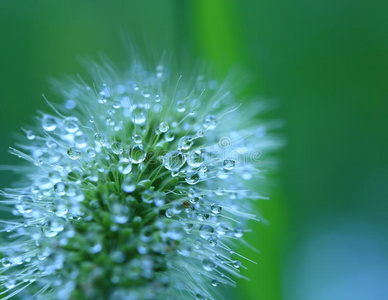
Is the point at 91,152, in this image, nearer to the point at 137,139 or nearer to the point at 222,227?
the point at 137,139

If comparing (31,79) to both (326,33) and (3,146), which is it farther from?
(326,33)

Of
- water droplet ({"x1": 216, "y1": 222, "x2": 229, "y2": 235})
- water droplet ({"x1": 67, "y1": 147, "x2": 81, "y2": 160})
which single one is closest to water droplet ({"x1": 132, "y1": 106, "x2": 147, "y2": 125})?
water droplet ({"x1": 67, "y1": 147, "x2": 81, "y2": 160})

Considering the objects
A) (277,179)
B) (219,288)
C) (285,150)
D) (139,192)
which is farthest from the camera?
(285,150)

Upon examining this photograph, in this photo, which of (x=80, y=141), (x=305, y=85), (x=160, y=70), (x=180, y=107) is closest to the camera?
(x=80, y=141)

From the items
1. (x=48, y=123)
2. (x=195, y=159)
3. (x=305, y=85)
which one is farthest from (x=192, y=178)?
(x=305, y=85)

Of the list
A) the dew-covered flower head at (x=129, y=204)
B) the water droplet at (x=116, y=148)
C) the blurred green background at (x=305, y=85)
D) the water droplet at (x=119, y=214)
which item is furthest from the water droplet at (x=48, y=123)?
the blurred green background at (x=305, y=85)

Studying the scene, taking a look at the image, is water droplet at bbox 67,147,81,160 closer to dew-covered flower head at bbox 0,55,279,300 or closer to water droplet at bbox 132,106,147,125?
dew-covered flower head at bbox 0,55,279,300

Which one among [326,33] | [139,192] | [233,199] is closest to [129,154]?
[139,192]
